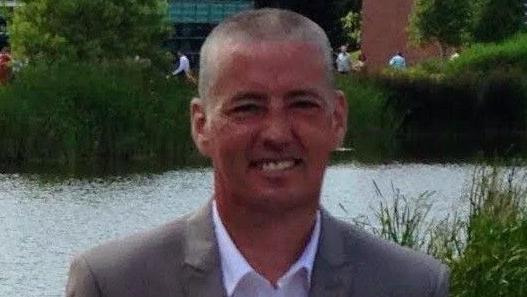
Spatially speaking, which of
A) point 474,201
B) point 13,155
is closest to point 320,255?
point 474,201

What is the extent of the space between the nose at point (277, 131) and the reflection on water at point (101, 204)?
391 inches

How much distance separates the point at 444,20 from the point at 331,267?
4014cm

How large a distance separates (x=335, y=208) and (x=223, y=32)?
1490 centimetres

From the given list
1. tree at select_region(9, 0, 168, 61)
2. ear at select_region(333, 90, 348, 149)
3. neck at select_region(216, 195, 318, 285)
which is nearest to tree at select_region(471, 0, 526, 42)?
tree at select_region(9, 0, 168, 61)

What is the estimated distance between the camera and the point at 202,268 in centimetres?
252

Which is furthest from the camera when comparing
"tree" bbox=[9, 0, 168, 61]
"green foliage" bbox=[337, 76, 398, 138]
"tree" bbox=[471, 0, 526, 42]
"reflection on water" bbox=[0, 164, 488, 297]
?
"tree" bbox=[471, 0, 526, 42]

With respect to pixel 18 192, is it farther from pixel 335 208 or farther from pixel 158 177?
pixel 335 208

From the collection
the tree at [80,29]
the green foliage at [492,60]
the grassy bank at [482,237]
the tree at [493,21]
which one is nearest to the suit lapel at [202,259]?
the grassy bank at [482,237]

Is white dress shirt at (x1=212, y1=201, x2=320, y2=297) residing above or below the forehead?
below

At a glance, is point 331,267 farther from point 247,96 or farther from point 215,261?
point 247,96

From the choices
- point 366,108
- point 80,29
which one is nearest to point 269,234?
point 366,108

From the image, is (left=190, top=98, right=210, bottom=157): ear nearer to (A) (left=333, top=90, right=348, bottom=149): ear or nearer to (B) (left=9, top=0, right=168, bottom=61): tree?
(A) (left=333, top=90, right=348, bottom=149): ear

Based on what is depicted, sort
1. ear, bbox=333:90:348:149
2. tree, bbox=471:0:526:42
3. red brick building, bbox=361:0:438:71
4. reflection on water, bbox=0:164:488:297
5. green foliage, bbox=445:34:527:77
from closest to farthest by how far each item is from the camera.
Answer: ear, bbox=333:90:348:149 < reflection on water, bbox=0:164:488:297 < green foliage, bbox=445:34:527:77 < tree, bbox=471:0:526:42 < red brick building, bbox=361:0:438:71

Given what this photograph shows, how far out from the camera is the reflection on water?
1428 centimetres
